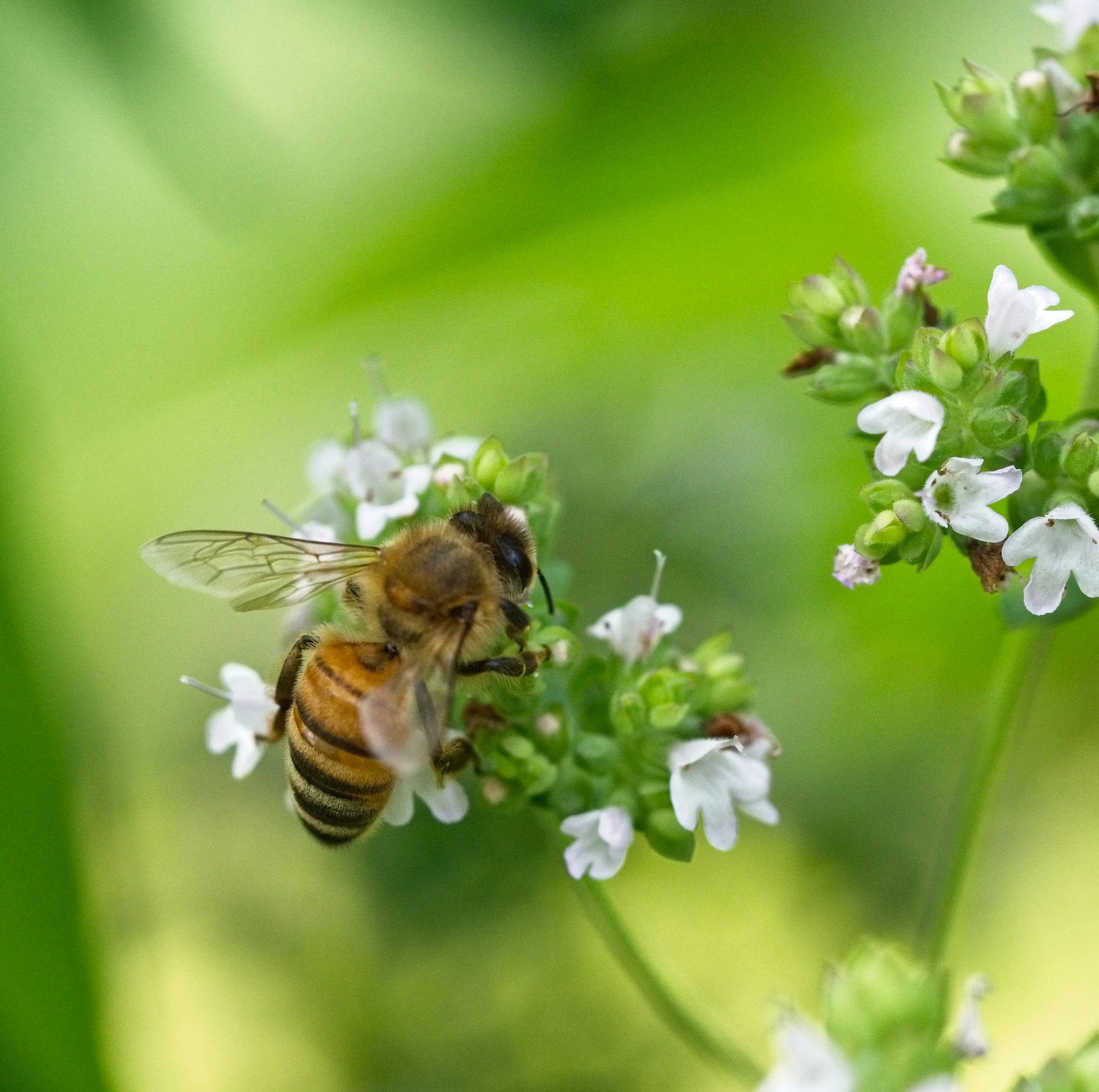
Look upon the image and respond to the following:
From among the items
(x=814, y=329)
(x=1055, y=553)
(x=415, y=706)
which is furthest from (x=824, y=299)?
(x=415, y=706)

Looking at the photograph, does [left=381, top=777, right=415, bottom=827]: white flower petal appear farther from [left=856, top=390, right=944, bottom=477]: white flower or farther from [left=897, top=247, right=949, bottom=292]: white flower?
[left=897, top=247, right=949, bottom=292]: white flower

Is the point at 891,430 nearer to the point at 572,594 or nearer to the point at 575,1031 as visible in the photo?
the point at 572,594

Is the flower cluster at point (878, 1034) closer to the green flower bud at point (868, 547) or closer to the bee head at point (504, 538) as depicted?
the green flower bud at point (868, 547)

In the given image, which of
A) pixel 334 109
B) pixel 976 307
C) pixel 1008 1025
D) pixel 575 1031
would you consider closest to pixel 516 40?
pixel 334 109

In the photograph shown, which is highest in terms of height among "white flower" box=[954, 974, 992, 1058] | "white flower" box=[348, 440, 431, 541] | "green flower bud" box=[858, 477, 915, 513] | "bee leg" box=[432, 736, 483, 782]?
"white flower" box=[348, 440, 431, 541]

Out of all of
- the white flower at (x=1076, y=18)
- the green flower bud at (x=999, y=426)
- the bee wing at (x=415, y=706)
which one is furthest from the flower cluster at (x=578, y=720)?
the white flower at (x=1076, y=18)

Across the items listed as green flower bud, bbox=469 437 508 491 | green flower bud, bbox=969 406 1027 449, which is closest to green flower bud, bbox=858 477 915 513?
green flower bud, bbox=969 406 1027 449
